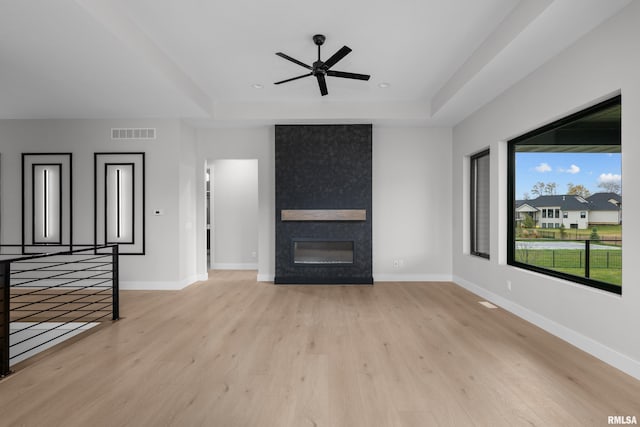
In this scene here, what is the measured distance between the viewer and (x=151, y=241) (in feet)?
16.8

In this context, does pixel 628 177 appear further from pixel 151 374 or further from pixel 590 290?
pixel 151 374

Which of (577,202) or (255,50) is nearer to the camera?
(577,202)

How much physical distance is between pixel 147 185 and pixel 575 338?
5.64m

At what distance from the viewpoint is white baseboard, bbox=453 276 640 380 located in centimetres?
233

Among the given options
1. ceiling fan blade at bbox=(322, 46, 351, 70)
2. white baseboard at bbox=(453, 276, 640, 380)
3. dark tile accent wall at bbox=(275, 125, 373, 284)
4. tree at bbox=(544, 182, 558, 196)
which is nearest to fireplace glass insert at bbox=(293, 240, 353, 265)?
dark tile accent wall at bbox=(275, 125, 373, 284)

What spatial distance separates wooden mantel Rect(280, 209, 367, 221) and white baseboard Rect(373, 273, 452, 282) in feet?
3.64

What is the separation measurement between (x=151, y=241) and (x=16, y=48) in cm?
290

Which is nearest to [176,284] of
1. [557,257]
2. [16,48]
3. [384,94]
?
[16,48]

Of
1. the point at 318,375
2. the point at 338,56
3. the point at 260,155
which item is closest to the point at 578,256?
the point at 318,375

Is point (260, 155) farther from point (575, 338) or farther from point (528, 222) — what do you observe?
point (575, 338)

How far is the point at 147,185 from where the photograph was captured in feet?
16.8

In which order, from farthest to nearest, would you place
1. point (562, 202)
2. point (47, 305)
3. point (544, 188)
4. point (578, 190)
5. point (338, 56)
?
point (47, 305)
point (544, 188)
point (562, 202)
point (578, 190)
point (338, 56)

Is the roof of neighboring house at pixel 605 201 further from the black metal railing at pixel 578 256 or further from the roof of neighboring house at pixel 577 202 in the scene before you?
the black metal railing at pixel 578 256

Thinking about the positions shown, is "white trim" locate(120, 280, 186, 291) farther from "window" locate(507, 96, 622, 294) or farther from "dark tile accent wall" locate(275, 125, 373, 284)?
"window" locate(507, 96, 622, 294)
